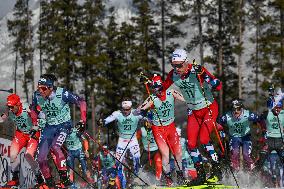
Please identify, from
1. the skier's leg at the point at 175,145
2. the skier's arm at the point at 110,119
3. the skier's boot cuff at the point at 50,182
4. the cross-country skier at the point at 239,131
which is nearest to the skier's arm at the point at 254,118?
the cross-country skier at the point at 239,131

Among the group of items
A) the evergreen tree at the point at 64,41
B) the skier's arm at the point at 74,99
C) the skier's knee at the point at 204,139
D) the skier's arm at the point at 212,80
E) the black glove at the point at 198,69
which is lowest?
the skier's knee at the point at 204,139

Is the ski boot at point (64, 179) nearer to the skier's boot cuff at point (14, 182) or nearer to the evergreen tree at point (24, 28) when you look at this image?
the skier's boot cuff at point (14, 182)

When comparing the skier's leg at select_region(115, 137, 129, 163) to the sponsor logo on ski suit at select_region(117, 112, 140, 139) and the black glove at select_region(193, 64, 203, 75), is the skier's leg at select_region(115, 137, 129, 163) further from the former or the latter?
the black glove at select_region(193, 64, 203, 75)

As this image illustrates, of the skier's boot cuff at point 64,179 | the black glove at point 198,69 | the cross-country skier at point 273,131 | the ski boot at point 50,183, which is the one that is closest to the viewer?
the black glove at point 198,69

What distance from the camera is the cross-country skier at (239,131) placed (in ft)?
53.8

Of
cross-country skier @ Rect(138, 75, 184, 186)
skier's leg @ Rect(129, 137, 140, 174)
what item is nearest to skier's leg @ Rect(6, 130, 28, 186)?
cross-country skier @ Rect(138, 75, 184, 186)

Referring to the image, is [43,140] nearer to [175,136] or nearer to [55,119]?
[55,119]

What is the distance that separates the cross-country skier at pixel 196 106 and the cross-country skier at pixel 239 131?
5717mm

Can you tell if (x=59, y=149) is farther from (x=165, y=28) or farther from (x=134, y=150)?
(x=165, y=28)

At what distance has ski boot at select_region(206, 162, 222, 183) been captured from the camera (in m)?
10.0

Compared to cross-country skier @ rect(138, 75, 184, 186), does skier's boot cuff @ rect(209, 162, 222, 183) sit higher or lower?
lower

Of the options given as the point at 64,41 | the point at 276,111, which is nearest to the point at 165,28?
the point at 64,41

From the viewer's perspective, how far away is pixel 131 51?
4872 centimetres

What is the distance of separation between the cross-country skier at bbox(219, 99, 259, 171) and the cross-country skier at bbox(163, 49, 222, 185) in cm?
572
